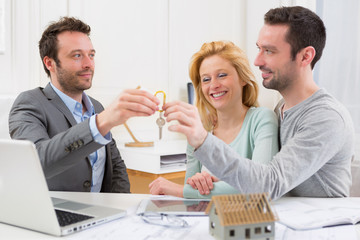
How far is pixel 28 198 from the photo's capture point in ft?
3.15

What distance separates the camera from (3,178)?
3.26ft

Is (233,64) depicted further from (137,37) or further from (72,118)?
(137,37)

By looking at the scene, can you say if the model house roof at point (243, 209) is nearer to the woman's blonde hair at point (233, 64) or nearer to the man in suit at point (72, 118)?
the man in suit at point (72, 118)

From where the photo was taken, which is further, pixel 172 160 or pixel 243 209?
pixel 172 160

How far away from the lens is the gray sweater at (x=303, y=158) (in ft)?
3.74

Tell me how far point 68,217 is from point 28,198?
0.14m

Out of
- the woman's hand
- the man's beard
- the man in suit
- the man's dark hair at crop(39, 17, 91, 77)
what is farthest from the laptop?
the man's dark hair at crop(39, 17, 91, 77)

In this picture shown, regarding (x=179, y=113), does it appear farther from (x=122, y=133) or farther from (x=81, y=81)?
(x=122, y=133)

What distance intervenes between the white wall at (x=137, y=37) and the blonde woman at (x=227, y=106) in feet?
4.62

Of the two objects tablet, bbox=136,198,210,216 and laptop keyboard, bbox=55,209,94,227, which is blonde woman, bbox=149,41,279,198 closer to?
tablet, bbox=136,198,210,216

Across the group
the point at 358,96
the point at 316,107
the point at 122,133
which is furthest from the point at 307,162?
the point at 122,133

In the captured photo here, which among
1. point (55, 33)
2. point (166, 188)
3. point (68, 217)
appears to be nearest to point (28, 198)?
point (68, 217)

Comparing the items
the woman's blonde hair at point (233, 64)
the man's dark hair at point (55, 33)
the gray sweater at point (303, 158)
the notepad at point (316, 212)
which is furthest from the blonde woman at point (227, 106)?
the man's dark hair at point (55, 33)

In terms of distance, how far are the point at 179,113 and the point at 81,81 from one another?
1.25m
